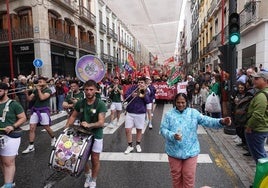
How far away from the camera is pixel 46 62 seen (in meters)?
20.3

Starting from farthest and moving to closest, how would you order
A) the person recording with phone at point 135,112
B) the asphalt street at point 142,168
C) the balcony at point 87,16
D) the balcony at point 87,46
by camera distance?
the balcony at point 87,46
the balcony at point 87,16
the person recording with phone at point 135,112
the asphalt street at point 142,168

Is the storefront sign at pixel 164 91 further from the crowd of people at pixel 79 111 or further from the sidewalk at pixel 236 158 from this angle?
the sidewalk at pixel 236 158

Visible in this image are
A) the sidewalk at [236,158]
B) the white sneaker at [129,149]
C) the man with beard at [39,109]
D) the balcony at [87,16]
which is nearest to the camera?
the sidewalk at [236,158]

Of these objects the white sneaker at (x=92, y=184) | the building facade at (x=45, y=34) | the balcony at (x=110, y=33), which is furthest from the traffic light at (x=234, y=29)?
the balcony at (x=110, y=33)

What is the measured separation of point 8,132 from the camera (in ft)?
13.5

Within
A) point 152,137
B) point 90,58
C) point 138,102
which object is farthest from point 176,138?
point 90,58

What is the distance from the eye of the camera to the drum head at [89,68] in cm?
795

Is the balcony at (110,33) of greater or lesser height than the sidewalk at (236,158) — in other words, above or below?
above

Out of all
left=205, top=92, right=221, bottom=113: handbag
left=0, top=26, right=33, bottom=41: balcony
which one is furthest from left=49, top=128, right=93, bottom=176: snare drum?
left=0, top=26, right=33, bottom=41: balcony

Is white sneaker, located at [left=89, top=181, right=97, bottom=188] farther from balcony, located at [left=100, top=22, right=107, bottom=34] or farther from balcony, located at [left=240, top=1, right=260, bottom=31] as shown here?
balcony, located at [left=100, top=22, right=107, bottom=34]

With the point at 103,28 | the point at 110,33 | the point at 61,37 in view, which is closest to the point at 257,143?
the point at 61,37

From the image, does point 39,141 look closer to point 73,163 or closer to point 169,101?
point 73,163

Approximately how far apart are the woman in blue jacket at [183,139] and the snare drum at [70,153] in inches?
44.7

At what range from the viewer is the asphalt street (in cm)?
462
